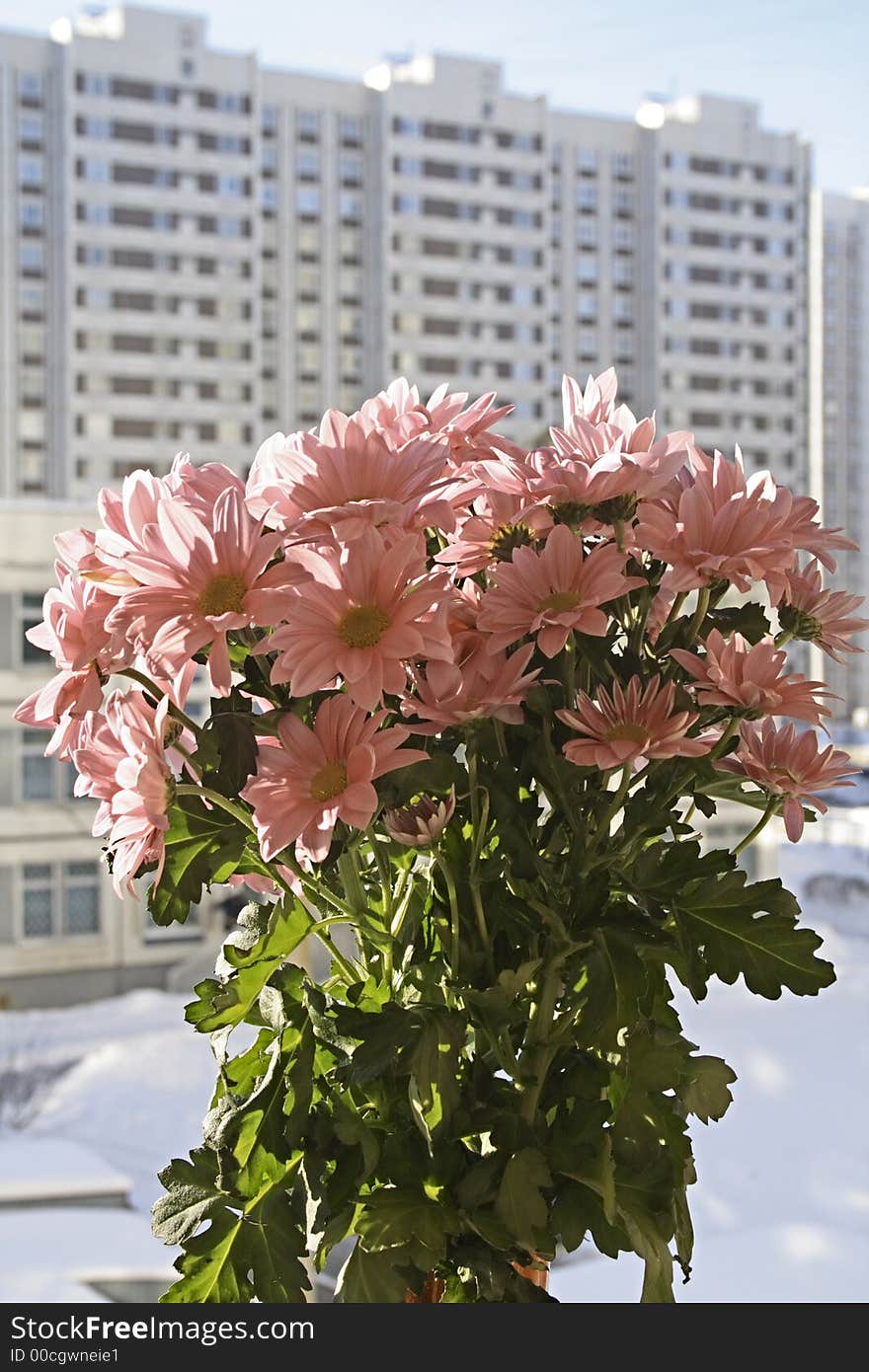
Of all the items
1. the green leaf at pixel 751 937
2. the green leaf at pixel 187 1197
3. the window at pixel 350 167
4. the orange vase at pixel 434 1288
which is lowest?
the orange vase at pixel 434 1288

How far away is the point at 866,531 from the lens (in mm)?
17000

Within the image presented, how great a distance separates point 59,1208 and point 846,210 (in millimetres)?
16992

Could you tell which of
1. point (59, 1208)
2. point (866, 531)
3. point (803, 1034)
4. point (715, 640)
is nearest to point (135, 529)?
point (715, 640)

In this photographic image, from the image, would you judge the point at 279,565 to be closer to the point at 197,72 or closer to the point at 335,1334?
the point at 335,1334

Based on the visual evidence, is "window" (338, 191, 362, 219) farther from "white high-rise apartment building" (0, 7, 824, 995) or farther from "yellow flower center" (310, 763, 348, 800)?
"yellow flower center" (310, 763, 348, 800)

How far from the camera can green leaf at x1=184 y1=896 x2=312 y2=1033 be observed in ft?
1.74

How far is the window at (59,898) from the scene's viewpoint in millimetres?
4809

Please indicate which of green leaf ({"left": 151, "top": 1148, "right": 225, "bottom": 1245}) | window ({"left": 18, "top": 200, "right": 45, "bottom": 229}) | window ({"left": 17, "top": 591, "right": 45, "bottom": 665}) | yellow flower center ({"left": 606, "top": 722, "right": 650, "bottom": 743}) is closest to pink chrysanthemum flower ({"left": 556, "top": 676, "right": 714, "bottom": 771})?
yellow flower center ({"left": 606, "top": 722, "right": 650, "bottom": 743})

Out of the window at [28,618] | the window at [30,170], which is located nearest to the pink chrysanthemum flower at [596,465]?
the window at [28,618]

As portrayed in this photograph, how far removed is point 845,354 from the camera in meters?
17.6

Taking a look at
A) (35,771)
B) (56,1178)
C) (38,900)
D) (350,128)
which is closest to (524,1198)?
(56,1178)

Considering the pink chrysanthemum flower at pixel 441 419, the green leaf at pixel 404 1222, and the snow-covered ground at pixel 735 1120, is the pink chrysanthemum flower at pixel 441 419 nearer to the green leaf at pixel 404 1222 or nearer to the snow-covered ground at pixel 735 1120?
the green leaf at pixel 404 1222

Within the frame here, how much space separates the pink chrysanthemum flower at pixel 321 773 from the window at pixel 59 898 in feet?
14.8

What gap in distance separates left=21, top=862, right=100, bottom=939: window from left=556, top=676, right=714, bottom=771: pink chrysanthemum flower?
4.52 metres
